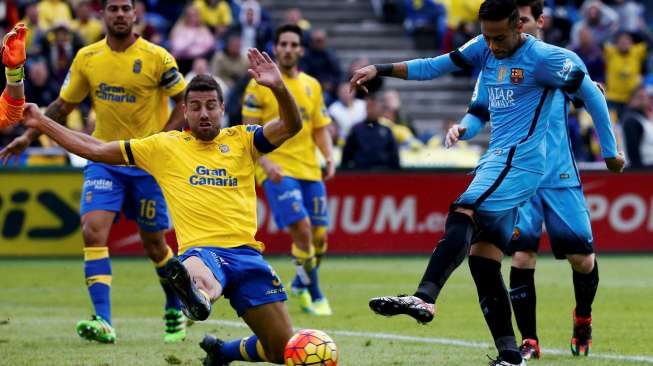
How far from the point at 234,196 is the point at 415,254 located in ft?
36.3

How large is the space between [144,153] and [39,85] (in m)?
12.1

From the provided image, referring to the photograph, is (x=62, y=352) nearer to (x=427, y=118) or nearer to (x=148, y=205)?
(x=148, y=205)

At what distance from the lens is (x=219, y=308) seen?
13156 millimetres

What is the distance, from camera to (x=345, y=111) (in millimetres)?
22141

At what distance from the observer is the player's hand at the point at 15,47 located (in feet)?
25.7

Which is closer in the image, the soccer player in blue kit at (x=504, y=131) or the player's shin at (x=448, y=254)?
the player's shin at (x=448, y=254)

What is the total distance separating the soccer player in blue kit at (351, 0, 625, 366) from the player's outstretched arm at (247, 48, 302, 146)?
0.46 metres

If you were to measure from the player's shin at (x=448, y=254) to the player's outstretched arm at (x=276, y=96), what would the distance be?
1155 millimetres

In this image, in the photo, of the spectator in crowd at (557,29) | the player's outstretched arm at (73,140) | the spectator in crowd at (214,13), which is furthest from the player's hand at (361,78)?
the spectator in crowd at (557,29)

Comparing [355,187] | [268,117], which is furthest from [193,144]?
[355,187]

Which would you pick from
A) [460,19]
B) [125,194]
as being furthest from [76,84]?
[460,19]

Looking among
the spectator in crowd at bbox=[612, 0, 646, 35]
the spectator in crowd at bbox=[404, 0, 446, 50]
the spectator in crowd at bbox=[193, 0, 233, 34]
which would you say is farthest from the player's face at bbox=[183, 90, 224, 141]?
the spectator in crowd at bbox=[612, 0, 646, 35]

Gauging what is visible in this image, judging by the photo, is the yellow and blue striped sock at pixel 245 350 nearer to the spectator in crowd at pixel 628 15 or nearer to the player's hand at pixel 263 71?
the player's hand at pixel 263 71

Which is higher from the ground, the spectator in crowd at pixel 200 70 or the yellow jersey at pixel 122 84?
the yellow jersey at pixel 122 84
